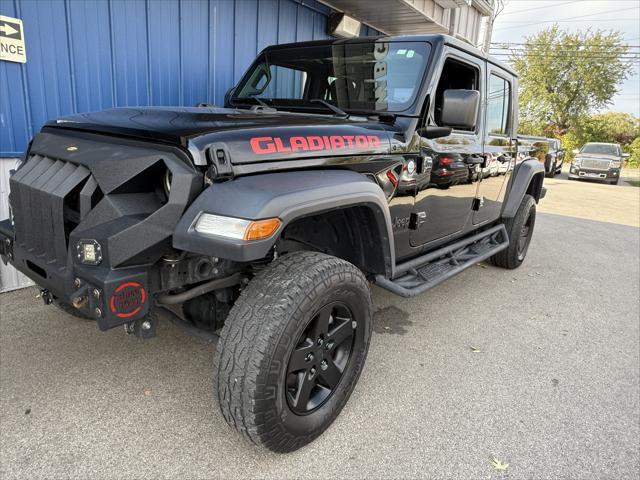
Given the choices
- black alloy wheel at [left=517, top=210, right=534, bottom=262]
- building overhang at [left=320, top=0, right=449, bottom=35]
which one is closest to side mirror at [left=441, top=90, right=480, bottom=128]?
black alloy wheel at [left=517, top=210, right=534, bottom=262]

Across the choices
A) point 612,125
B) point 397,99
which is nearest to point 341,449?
point 397,99

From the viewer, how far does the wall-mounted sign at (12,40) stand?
3.41 metres

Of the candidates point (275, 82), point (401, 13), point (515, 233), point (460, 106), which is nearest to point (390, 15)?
point (401, 13)

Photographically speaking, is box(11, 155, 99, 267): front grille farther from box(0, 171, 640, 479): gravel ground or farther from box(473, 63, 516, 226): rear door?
box(473, 63, 516, 226): rear door

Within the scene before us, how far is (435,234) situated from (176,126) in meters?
2.10

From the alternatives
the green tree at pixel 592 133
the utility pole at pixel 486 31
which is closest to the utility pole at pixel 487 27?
the utility pole at pixel 486 31

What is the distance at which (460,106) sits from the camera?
2.66 meters

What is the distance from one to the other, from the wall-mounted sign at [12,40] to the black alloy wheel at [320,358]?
3.21m

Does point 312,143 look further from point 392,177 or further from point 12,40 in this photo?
point 12,40

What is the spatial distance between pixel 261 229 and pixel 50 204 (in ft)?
3.35

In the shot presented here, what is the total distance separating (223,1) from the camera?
16.2 ft

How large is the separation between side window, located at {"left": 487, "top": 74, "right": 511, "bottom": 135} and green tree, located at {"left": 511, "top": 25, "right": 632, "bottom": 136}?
33.8 meters

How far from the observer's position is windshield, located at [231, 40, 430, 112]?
9.45 feet

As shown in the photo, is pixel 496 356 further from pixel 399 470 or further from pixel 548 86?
pixel 548 86
